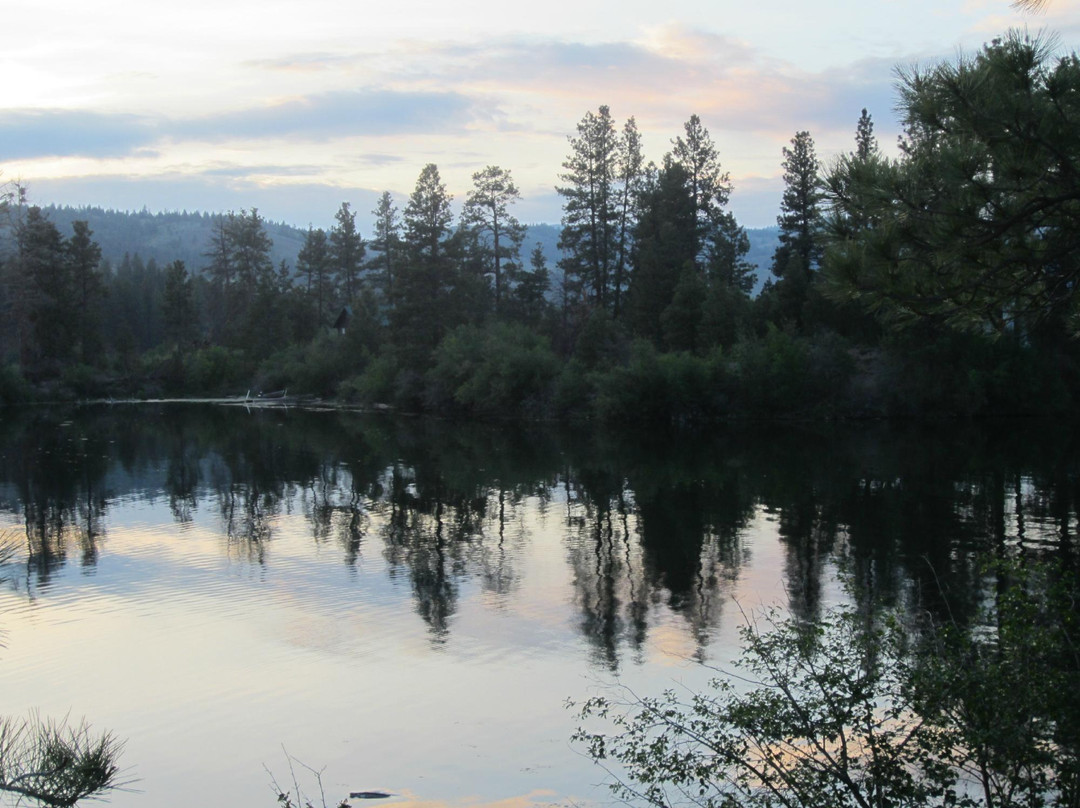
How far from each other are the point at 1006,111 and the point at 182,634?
38.6ft

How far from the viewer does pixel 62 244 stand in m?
68.9

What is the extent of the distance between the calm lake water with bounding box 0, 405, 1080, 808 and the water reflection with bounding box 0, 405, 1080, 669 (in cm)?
12

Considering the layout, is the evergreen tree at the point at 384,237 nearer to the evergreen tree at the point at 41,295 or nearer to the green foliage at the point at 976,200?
the evergreen tree at the point at 41,295

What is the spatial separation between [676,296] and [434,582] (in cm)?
3726

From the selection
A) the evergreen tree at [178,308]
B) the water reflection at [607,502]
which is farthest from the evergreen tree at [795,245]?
the evergreen tree at [178,308]

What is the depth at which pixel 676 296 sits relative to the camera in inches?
2042

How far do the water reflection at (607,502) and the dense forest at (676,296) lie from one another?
9.26 feet

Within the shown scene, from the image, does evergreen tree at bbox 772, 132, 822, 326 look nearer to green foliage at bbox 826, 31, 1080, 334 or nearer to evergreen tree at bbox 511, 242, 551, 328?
evergreen tree at bbox 511, 242, 551, 328

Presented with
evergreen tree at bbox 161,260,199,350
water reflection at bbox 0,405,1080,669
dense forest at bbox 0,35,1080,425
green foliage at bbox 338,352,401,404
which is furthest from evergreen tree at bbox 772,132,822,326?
evergreen tree at bbox 161,260,199,350

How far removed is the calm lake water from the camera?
33.0ft

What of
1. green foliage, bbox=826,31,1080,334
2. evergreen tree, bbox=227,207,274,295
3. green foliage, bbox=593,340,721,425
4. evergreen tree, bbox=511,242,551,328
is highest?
evergreen tree, bbox=227,207,274,295

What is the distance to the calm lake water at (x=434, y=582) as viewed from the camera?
10070 mm

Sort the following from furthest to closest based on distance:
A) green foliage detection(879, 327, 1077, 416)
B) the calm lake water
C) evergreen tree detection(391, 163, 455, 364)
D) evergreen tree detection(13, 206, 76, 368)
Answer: evergreen tree detection(13, 206, 76, 368), evergreen tree detection(391, 163, 455, 364), green foliage detection(879, 327, 1077, 416), the calm lake water

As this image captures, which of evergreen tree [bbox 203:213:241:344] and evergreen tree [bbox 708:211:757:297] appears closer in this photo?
evergreen tree [bbox 708:211:757:297]
